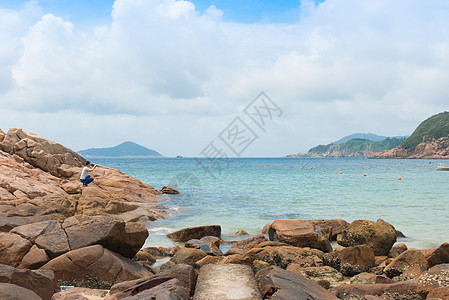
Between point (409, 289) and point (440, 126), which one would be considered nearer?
point (409, 289)

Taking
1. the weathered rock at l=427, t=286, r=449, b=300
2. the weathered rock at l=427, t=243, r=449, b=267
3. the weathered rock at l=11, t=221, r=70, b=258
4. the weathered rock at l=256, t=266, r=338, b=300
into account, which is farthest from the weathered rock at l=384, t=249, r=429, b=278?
the weathered rock at l=11, t=221, r=70, b=258

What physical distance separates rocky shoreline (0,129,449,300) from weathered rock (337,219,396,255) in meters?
0.03

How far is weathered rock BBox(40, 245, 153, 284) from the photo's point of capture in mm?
7188

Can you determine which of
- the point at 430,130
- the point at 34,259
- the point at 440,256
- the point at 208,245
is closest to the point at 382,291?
the point at 440,256

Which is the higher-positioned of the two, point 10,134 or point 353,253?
point 10,134

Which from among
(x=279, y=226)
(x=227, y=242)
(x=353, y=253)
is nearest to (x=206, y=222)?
(x=227, y=242)

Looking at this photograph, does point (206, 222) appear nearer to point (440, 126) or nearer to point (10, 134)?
point (10, 134)

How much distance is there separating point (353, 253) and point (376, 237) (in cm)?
244

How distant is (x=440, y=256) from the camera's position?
8758 millimetres

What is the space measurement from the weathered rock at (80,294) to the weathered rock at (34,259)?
1148 mm

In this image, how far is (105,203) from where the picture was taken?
17984mm

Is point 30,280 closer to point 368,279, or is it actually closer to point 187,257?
point 187,257

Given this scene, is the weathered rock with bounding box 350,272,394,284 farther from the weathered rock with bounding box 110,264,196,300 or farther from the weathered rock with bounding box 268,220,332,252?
the weathered rock with bounding box 110,264,196,300

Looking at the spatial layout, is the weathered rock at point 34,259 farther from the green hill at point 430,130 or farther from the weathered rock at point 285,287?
the green hill at point 430,130
